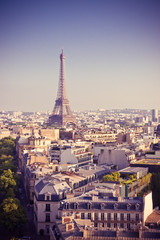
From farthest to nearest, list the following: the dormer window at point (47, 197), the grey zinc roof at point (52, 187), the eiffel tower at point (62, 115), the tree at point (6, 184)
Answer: the eiffel tower at point (62, 115)
the tree at point (6, 184)
the grey zinc roof at point (52, 187)
the dormer window at point (47, 197)

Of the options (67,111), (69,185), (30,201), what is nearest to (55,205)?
(69,185)

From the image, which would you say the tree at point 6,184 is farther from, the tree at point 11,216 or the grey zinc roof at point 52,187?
the grey zinc roof at point 52,187

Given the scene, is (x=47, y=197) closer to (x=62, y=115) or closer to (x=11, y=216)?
(x=11, y=216)

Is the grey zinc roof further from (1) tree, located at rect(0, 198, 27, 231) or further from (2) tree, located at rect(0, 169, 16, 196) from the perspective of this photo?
(2) tree, located at rect(0, 169, 16, 196)

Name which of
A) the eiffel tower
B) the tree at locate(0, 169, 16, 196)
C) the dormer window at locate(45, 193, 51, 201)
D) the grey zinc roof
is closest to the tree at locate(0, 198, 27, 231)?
the grey zinc roof

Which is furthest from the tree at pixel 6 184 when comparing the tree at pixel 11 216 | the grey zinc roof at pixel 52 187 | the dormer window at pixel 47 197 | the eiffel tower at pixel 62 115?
the eiffel tower at pixel 62 115

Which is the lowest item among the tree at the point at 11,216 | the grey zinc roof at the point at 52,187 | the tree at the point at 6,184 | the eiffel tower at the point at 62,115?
the tree at the point at 11,216

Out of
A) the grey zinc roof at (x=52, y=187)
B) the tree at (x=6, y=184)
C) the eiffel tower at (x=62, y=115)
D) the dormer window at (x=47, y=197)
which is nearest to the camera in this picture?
the dormer window at (x=47, y=197)

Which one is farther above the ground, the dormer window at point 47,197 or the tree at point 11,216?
the dormer window at point 47,197

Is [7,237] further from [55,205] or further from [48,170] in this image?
[48,170]

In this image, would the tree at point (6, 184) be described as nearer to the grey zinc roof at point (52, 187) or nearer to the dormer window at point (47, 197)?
the grey zinc roof at point (52, 187)

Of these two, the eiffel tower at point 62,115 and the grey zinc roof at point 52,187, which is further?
the eiffel tower at point 62,115

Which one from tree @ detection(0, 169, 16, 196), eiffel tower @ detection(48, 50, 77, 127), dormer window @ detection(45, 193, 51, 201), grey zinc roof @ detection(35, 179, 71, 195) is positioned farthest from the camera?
eiffel tower @ detection(48, 50, 77, 127)
